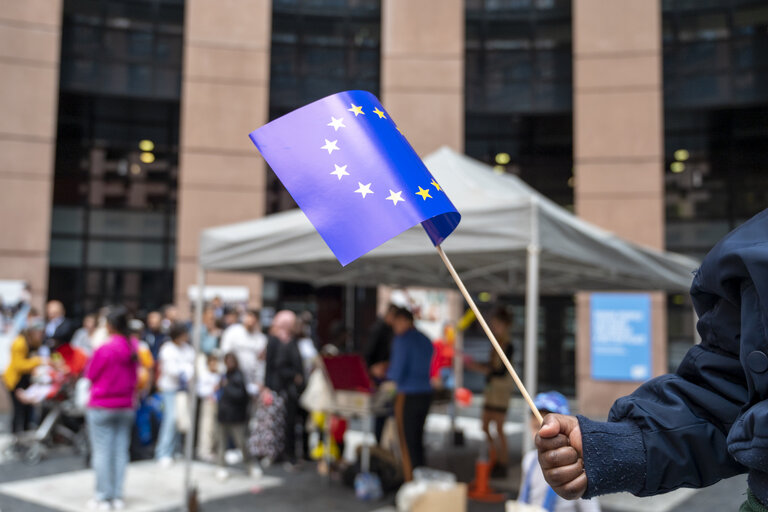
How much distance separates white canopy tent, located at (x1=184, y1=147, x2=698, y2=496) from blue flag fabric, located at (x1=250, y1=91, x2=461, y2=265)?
3.38m

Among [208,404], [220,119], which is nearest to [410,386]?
[208,404]

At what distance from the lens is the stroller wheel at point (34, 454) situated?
9.36 metres

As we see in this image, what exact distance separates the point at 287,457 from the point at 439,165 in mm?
4617

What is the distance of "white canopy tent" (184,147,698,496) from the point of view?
225 inches

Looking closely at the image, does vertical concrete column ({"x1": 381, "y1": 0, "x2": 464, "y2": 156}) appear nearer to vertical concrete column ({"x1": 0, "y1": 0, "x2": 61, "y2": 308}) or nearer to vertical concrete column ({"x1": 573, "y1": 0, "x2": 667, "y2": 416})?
vertical concrete column ({"x1": 573, "y1": 0, "x2": 667, "y2": 416})

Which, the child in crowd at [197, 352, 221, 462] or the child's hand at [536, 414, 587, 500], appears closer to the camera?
the child's hand at [536, 414, 587, 500]

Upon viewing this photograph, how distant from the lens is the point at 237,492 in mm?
7898

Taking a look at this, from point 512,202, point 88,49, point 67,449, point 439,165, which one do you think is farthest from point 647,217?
point 88,49

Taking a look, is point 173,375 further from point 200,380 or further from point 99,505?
point 99,505

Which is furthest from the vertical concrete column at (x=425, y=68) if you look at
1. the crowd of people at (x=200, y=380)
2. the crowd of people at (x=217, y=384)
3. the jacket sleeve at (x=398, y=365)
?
the jacket sleeve at (x=398, y=365)

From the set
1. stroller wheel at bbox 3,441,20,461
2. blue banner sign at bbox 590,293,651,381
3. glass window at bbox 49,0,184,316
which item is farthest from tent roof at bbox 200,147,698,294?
glass window at bbox 49,0,184,316

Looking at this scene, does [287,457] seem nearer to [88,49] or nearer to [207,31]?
[207,31]

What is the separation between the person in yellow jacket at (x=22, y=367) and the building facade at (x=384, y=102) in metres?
4.47

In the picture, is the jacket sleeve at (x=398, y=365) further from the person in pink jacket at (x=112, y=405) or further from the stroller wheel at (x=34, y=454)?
the stroller wheel at (x=34, y=454)
